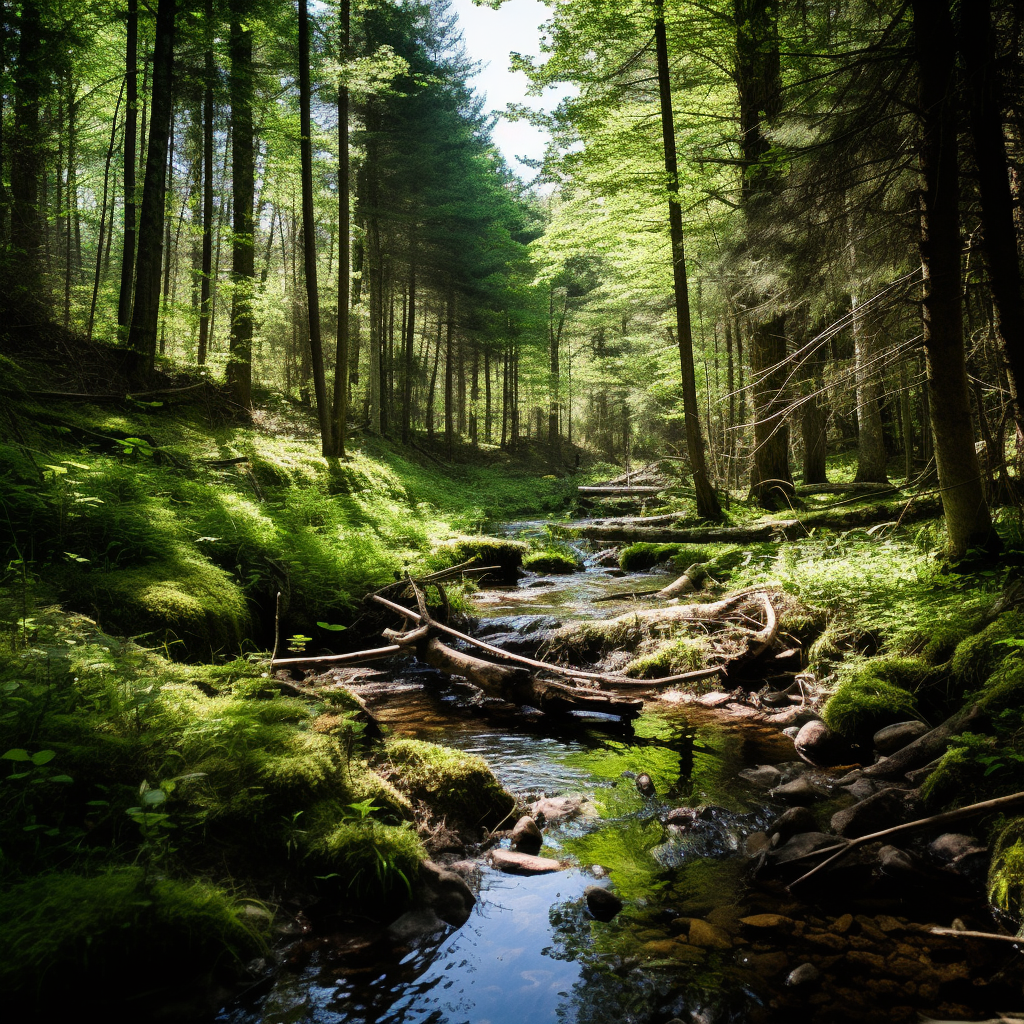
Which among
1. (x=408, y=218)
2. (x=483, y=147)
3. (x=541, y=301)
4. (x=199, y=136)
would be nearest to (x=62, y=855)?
(x=199, y=136)

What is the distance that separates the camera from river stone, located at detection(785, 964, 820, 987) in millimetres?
2523

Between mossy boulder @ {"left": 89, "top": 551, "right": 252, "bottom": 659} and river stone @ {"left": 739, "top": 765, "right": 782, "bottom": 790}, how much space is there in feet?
14.2

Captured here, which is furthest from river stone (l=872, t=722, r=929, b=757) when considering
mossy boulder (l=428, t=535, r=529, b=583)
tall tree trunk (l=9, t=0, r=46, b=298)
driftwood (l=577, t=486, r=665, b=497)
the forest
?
driftwood (l=577, t=486, r=665, b=497)

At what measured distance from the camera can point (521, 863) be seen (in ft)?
10.8

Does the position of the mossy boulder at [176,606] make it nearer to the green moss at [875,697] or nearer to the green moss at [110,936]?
the green moss at [110,936]

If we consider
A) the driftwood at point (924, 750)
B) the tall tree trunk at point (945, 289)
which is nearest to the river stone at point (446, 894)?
the driftwood at point (924, 750)

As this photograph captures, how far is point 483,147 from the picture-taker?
2703cm

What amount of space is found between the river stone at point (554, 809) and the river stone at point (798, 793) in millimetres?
1323

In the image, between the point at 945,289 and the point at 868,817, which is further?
the point at 945,289

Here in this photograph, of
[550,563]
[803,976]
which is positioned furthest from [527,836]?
[550,563]

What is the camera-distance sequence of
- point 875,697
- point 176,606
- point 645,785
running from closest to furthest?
point 645,785
point 875,697
point 176,606

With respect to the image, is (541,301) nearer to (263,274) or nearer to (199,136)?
(263,274)

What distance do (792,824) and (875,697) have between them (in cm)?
171

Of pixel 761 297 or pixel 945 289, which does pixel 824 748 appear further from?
pixel 761 297
